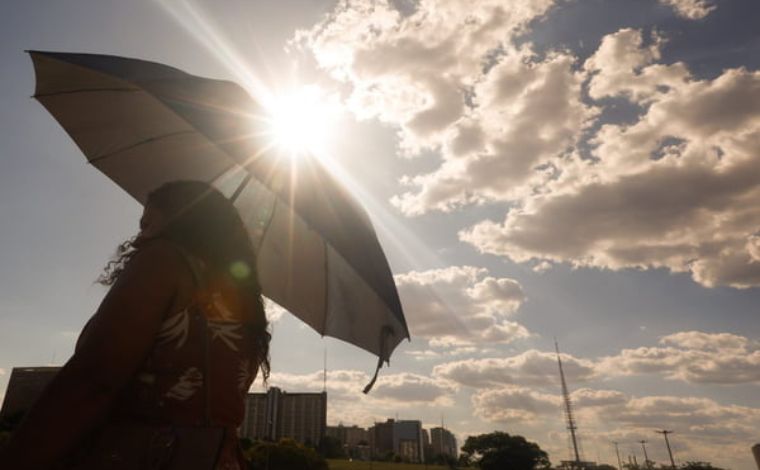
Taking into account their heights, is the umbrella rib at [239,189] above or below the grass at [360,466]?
above

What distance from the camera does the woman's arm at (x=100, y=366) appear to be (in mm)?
1260

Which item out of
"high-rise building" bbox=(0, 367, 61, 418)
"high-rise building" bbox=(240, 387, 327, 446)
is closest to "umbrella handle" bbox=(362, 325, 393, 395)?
"high-rise building" bbox=(0, 367, 61, 418)

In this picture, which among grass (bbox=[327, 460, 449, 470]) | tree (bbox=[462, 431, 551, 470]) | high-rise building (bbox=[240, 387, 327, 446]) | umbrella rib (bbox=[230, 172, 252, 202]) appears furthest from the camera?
high-rise building (bbox=[240, 387, 327, 446])

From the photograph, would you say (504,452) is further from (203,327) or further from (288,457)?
(203,327)

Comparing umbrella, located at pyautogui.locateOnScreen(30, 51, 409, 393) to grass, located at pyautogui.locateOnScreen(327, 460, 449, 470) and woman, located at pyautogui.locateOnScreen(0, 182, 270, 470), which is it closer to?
woman, located at pyautogui.locateOnScreen(0, 182, 270, 470)

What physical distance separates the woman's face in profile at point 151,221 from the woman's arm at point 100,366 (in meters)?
0.37

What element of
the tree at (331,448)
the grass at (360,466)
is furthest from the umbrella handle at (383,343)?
the tree at (331,448)

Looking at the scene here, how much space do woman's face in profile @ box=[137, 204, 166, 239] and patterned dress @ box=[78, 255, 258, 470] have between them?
1.17 feet

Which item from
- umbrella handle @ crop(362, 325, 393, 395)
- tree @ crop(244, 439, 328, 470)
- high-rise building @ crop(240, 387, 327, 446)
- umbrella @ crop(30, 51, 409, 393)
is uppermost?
high-rise building @ crop(240, 387, 327, 446)

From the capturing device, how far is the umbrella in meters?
2.52

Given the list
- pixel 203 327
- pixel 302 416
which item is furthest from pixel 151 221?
pixel 302 416

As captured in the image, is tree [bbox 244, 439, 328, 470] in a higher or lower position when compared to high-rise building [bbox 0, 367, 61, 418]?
lower

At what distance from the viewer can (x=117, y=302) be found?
1.43 meters

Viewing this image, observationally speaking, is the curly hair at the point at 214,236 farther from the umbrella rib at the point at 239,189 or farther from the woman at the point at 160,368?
the umbrella rib at the point at 239,189
